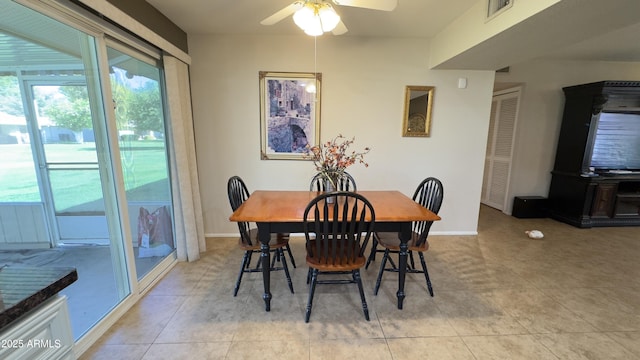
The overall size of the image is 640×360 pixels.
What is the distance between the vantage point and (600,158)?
3945 millimetres

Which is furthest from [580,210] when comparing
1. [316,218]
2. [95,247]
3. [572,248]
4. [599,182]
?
[95,247]

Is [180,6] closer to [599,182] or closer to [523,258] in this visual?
[523,258]


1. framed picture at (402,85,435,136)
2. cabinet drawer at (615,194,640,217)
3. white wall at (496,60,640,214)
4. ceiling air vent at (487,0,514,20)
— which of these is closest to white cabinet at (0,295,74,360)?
ceiling air vent at (487,0,514,20)

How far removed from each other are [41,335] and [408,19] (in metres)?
3.24

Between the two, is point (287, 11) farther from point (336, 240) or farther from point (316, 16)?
point (336, 240)

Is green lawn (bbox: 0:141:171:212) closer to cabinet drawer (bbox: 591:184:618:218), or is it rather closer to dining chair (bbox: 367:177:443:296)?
dining chair (bbox: 367:177:443:296)

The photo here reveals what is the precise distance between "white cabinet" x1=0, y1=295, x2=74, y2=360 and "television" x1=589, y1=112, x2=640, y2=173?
225 inches

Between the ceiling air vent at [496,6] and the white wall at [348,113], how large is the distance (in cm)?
106

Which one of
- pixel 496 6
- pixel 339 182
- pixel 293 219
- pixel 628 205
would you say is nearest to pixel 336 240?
pixel 293 219

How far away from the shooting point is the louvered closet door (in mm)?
4379

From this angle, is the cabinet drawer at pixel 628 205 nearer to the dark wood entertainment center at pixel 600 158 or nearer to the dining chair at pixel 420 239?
the dark wood entertainment center at pixel 600 158

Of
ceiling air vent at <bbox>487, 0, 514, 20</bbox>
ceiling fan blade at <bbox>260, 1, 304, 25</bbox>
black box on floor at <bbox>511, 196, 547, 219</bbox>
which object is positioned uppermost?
ceiling air vent at <bbox>487, 0, 514, 20</bbox>

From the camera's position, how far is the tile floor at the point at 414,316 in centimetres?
167

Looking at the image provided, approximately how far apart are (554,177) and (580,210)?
2.16 feet
